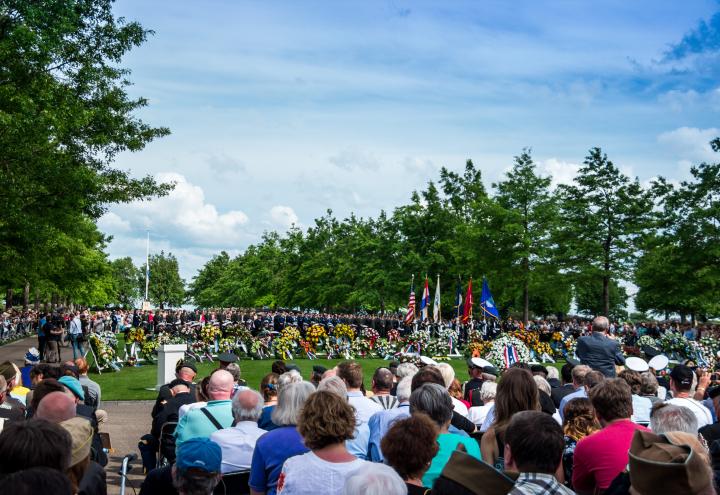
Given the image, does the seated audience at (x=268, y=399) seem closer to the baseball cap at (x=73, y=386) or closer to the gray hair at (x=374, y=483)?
the baseball cap at (x=73, y=386)

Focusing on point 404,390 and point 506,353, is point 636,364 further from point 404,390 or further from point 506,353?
point 506,353

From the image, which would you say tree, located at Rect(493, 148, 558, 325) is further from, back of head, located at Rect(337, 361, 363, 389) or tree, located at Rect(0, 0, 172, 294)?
back of head, located at Rect(337, 361, 363, 389)

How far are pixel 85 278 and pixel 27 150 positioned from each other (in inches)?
1012

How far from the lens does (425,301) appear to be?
113 ft

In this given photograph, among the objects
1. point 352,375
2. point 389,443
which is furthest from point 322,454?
point 352,375

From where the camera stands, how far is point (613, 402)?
5062 millimetres

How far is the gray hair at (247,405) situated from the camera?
5.72 m

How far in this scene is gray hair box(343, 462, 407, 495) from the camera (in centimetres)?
334

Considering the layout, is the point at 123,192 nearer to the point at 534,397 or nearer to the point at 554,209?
the point at 534,397

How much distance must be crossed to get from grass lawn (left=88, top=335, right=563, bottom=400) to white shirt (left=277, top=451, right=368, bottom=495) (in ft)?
51.8

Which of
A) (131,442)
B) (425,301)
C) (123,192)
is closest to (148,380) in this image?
(123,192)

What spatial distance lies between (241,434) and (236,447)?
0.12 m

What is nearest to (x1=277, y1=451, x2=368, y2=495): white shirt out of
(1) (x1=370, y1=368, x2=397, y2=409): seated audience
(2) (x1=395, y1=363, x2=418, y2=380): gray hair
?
(1) (x1=370, y1=368, x2=397, y2=409): seated audience

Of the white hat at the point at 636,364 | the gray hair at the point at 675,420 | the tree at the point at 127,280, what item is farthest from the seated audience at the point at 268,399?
the tree at the point at 127,280
